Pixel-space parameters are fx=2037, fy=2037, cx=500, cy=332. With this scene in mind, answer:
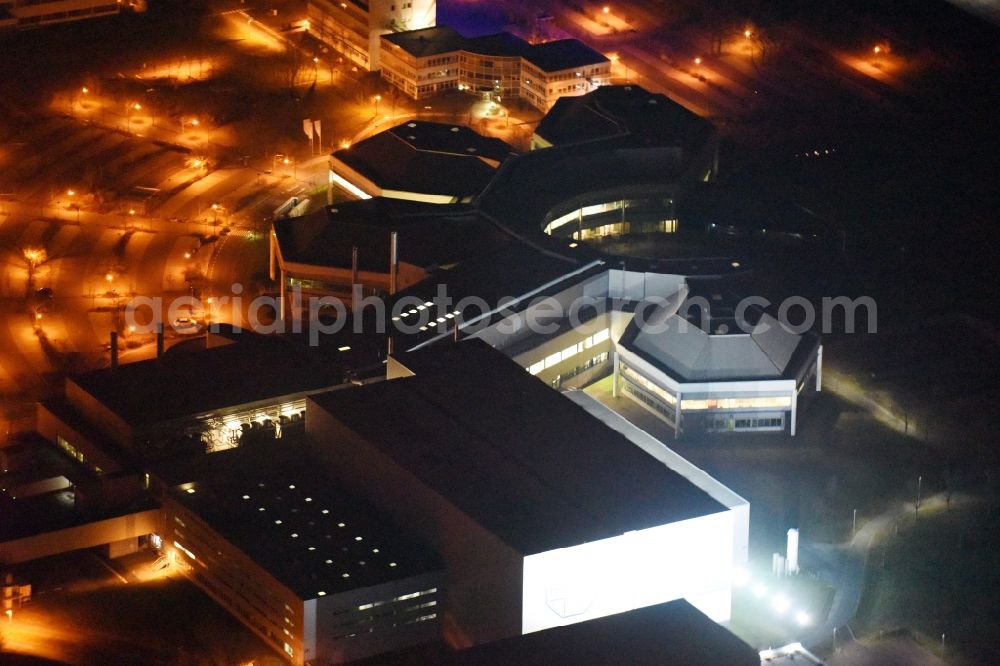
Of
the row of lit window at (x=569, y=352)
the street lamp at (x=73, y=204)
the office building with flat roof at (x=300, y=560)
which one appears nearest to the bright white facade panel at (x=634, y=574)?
the office building with flat roof at (x=300, y=560)

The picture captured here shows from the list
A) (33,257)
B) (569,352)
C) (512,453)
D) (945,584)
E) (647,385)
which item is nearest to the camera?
(512,453)

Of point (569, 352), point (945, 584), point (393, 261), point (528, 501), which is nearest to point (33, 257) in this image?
point (393, 261)

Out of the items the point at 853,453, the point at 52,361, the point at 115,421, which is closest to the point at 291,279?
the point at 52,361

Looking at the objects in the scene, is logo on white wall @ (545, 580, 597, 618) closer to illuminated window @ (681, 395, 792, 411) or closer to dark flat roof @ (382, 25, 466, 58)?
illuminated window @ (681, 395, 792, 411)

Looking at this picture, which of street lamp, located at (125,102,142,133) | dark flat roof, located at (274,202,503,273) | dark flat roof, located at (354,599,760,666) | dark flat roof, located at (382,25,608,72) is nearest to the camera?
dark flat roof, located at (354,599,760,666)

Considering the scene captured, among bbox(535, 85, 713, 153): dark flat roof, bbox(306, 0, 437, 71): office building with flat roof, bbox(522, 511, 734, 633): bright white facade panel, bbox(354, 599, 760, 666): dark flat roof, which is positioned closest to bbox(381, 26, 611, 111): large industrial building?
bbox(306, 0, 437, 71): office building with flat roof

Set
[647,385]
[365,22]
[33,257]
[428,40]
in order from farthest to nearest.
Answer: [365,22] → [428,40] → [33,257] → [647,385]

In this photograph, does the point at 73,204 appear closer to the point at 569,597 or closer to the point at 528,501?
the point at 528,501
